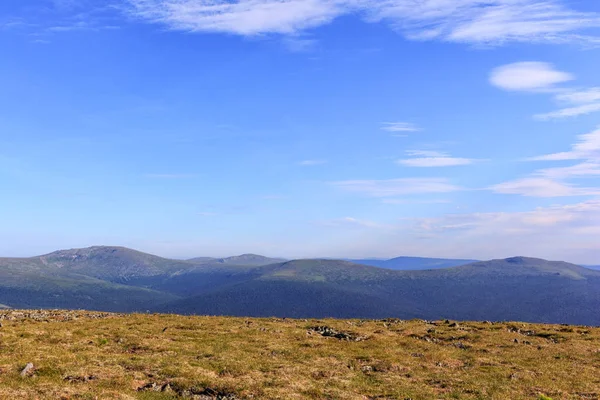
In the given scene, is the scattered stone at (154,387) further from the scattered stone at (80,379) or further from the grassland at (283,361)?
the scattered stone at (80,379)

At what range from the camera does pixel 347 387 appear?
80.4ft

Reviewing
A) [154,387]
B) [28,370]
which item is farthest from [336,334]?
[28,370]

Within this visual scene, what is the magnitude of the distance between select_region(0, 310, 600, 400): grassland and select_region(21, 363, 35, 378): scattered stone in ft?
0.48

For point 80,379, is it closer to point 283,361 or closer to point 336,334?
point 283,361

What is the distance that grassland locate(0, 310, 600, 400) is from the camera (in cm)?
2288

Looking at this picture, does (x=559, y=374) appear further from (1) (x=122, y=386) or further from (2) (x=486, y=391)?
(1) (x=122, y=386)

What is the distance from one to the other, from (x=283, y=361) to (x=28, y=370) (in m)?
15.4

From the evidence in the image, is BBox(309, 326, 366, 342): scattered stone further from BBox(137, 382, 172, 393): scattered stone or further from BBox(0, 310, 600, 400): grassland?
BBox(137, 382, 172, 393): scattered stone

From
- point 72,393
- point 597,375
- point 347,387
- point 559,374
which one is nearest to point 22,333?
point 72,393

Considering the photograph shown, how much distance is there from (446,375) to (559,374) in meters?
8.05

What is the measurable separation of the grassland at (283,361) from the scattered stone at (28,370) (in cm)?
15

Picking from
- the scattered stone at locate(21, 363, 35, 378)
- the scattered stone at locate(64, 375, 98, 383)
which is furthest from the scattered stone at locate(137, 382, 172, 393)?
the scattered stone at locate(21, 363, 35, 378)

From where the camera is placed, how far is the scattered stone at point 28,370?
23.2 meters

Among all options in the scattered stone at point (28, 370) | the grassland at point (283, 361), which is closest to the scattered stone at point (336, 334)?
the grassland at point (283, 361)
